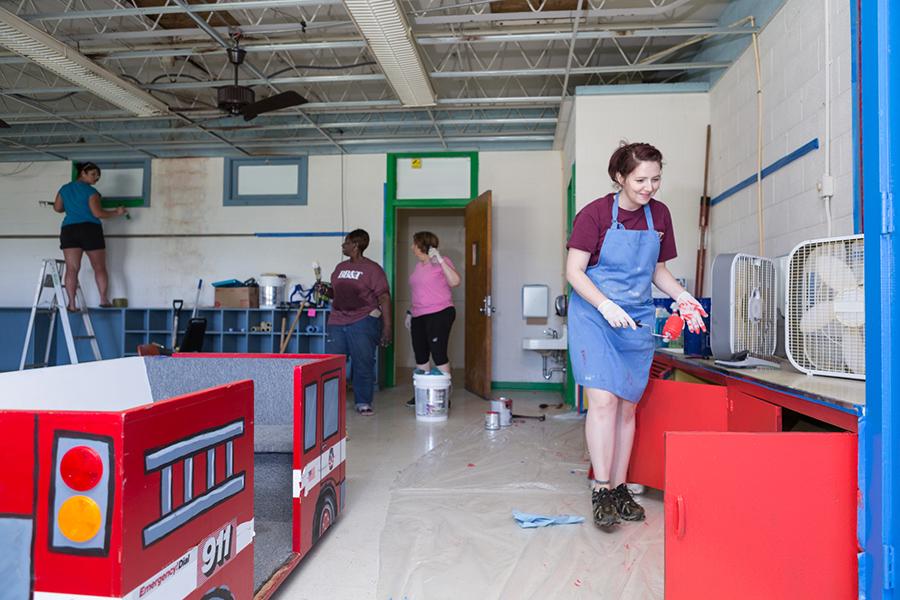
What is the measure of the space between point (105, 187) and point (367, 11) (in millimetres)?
5283

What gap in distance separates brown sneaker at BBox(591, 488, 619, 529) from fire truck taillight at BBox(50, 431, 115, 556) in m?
1.79

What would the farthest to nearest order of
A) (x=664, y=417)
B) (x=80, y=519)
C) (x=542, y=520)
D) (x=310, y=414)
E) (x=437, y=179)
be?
(x=437, y=179), (x=664, y=417), (x=542, y=520), (x=310, y=414), (x=80, y=519)

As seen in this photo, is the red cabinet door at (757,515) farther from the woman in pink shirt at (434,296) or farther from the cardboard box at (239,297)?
the cardboard box at (239,297)

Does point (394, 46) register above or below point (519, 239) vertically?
above

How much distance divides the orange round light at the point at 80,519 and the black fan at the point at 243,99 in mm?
3753

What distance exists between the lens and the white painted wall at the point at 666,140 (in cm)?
457

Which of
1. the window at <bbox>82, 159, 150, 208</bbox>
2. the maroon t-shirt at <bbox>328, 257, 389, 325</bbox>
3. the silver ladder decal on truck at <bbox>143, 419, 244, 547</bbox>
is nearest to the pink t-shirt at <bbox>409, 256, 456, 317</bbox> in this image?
the maroon t-shirt at <bbox>328, 257, 389, 325</bbox>

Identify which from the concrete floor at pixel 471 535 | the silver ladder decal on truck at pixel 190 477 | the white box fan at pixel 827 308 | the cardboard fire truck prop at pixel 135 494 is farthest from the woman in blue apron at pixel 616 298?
the silver ladder decal on truck at pixel 190 477

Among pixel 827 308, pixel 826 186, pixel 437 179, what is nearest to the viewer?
pixel 827 308

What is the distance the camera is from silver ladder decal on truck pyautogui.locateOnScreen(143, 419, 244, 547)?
3.62ft

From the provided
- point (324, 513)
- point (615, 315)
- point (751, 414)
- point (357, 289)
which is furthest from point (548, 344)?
point (324, 513)

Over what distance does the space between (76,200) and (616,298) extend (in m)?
6.22

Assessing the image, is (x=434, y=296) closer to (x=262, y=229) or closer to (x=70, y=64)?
(x=262, y=229)

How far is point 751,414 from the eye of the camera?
1.99 meters
